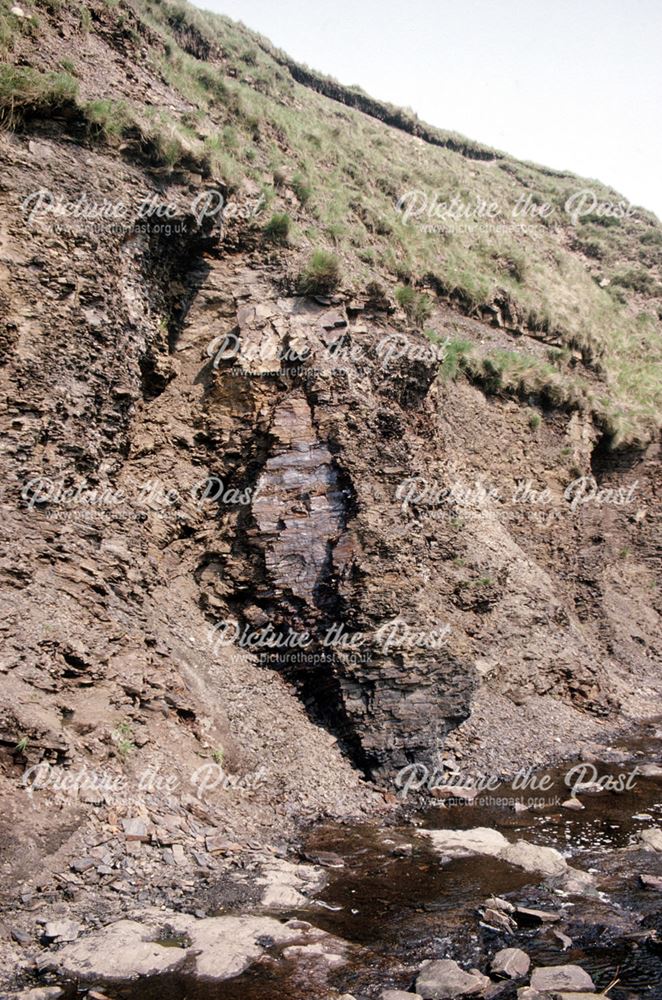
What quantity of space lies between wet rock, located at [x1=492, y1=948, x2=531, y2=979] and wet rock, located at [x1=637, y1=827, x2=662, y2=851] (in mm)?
4014

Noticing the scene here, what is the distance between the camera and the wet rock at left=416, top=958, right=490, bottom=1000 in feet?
18.8

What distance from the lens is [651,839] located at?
31.1 feet

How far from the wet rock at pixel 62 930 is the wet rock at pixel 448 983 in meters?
3.29

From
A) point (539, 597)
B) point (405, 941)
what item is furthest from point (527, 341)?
point (405, 941)

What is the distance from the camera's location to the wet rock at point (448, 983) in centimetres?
572

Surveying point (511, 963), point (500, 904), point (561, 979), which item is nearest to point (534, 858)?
point (500, 904)

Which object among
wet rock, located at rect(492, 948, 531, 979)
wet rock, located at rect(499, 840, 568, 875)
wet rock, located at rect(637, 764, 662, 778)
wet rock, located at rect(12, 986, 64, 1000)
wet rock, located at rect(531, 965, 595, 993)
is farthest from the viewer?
wet rock, located at rect(637, 764, 662, 778)

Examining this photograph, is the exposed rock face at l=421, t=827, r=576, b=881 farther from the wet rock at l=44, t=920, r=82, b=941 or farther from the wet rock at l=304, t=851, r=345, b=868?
the wet rock at l=44, t=920, r=82, b=941

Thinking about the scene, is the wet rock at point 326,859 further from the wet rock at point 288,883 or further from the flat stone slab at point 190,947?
the flat stone slab at point 190,947

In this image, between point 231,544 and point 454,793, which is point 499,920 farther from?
point 231,544

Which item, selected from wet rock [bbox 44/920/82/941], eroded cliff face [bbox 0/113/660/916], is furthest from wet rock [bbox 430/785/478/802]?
wet rock [bbox 44/920/82/941]

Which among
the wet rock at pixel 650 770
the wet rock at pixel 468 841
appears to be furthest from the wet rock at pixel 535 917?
the wet rock at pixel 650 770

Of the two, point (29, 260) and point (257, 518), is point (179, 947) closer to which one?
point (257, 518)

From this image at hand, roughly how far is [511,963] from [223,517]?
8.89m
